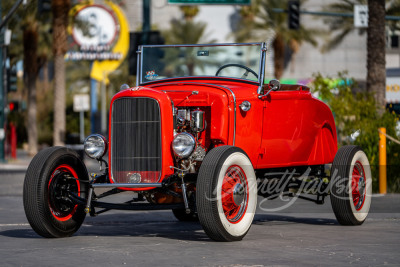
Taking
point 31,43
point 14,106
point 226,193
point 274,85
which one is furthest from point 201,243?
point 31,43

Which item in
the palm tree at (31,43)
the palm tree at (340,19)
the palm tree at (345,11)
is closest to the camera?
the palm tree at (31,43)

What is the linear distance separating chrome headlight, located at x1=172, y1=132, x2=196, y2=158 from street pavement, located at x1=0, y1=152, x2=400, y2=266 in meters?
0.91

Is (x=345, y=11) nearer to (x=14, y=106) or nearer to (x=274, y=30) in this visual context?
(x=274, y=30)

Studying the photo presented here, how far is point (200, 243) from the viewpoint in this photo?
8883 mm

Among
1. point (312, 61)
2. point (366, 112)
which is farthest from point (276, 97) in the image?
point (312, 61)

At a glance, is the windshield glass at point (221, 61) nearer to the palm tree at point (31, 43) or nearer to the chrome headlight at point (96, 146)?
the chrome headlight at point (96, 146)

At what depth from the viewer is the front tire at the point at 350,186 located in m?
10.6

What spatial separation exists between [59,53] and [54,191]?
2868cm

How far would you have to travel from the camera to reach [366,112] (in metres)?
17.6

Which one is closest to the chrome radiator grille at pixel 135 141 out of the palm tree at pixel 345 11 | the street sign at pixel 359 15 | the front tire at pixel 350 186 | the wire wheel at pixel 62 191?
the wire wheel at pixel 62 191

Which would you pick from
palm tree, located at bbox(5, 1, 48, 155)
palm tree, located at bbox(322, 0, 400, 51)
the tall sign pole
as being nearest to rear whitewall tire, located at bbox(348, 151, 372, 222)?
palm tree, located at bbox(5, 1, 48, 155)

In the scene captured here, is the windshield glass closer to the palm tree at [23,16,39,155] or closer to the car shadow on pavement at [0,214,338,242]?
the car shadow on pavement at [0,214,338,242]

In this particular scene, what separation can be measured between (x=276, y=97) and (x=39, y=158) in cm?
284

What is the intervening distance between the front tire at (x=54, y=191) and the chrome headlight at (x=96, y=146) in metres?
0.22
